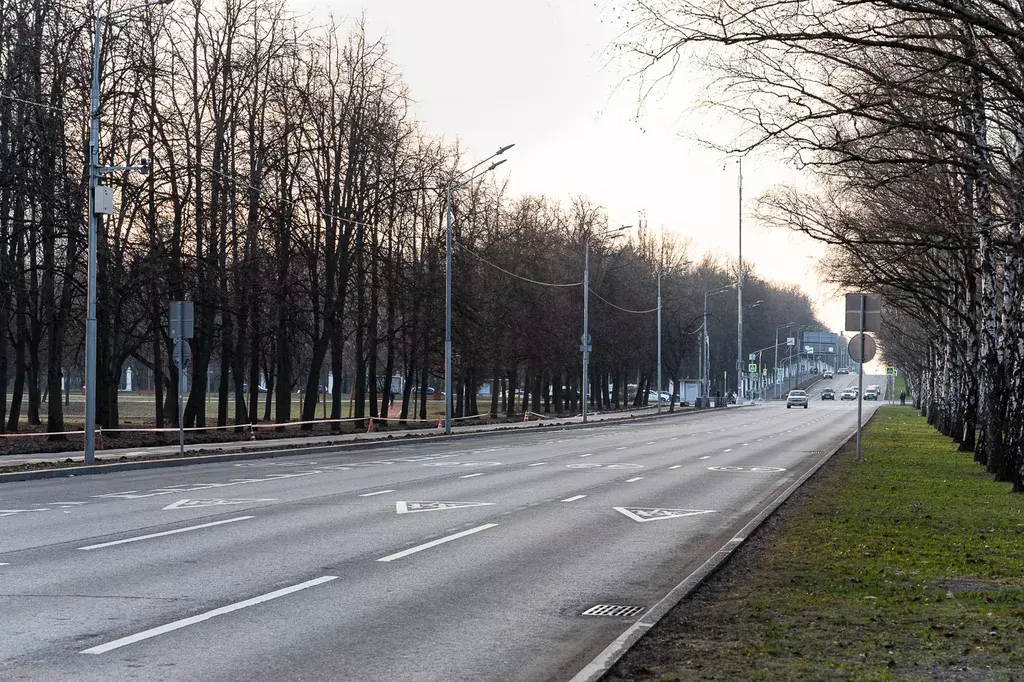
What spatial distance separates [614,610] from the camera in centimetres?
940

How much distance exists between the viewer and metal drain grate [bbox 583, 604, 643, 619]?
922 centimetres

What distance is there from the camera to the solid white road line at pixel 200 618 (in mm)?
7617

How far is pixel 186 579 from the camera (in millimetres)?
10352

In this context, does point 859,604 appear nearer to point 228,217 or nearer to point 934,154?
point 934,154

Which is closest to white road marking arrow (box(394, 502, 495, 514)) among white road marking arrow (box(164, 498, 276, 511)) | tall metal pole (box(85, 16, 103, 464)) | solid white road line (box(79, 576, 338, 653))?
white road marking arrow (box(164, 498, 276, 511))

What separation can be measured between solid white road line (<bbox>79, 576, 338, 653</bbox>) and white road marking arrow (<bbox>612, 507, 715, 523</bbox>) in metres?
6.61

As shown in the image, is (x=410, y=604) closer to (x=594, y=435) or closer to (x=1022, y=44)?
(x=1022, y=44)

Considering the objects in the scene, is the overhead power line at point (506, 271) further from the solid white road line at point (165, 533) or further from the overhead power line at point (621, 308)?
the solid white road line at point (165, 533)

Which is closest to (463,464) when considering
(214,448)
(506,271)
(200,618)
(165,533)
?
(214,448)

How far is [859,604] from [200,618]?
483cm

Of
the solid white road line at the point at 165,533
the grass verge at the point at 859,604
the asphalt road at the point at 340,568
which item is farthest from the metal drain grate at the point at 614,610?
the solid white road line at the point at 165,533

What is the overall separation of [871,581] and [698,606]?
187cm

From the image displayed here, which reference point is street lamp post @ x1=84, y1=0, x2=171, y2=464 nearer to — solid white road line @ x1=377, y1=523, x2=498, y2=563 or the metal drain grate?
solid white road line @ x1=377, y1=523, x2=498, y2=563

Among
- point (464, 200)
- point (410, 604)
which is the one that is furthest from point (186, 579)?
point (464, 200)
